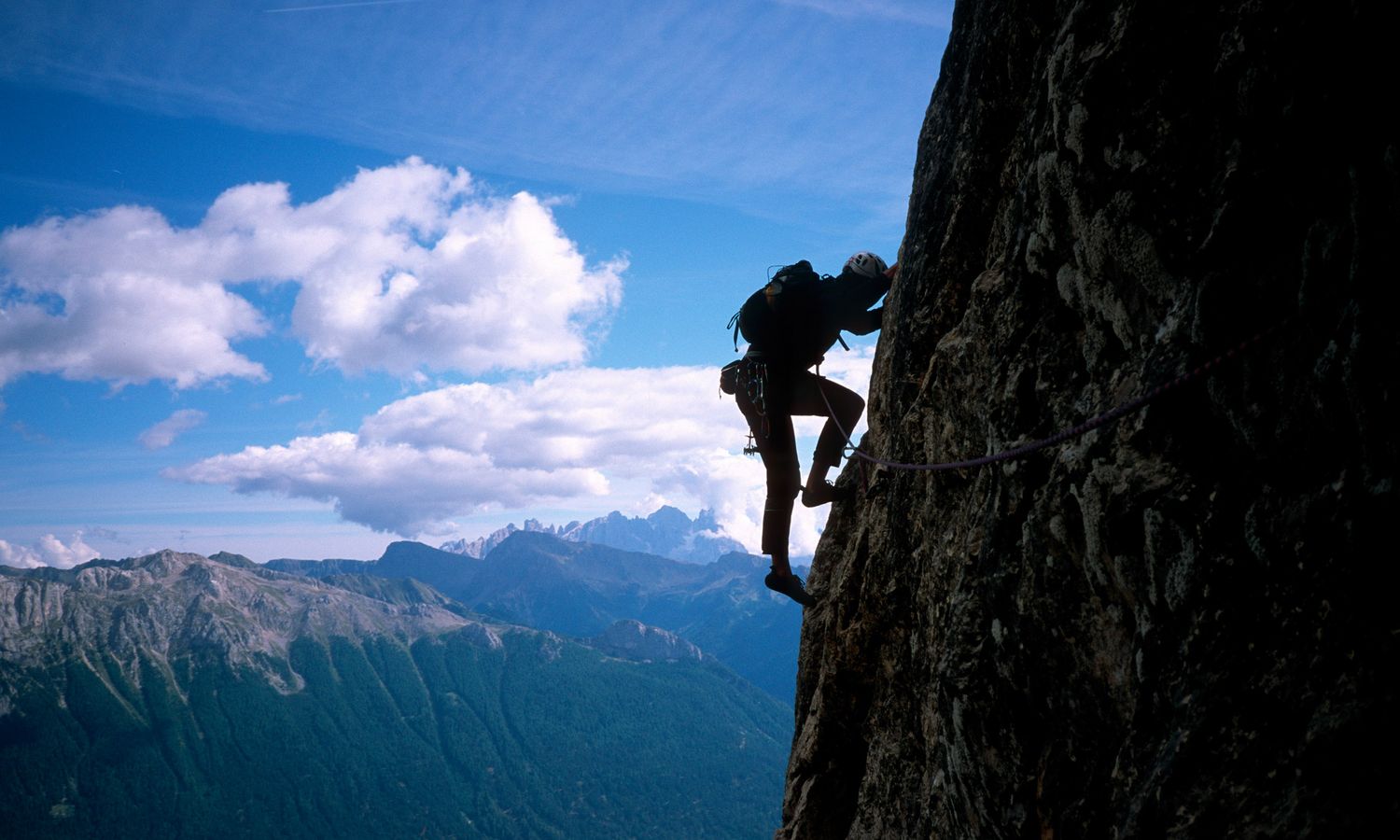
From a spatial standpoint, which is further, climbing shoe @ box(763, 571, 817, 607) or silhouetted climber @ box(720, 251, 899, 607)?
climbing shoe @ box(763, 571, 817, 607)

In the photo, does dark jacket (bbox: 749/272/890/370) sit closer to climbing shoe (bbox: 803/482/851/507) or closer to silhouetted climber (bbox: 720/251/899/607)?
silhouetted climber (bbox: 720/251/899/607)

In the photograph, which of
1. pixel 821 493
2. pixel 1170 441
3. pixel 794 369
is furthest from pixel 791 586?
pixel 1170 441

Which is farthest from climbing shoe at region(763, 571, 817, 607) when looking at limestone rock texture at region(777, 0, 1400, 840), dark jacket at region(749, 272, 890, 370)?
limestone rock texture at region(777, 0, 1400, 840)

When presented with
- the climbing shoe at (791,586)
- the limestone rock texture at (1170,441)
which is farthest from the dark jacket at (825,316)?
the climbing shoe at (791,586)

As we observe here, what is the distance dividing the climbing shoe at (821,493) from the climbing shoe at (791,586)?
3.80 ft

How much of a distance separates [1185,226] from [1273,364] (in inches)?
40.9

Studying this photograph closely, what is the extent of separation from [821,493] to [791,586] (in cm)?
147

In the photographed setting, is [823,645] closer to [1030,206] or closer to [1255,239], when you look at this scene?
[1030,206]

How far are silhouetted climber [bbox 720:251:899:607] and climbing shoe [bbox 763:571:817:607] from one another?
0.8 inches

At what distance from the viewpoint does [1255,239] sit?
13.5 ft

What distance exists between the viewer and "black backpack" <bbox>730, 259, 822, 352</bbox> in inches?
411

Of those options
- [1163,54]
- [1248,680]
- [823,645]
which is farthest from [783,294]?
[1248,680]

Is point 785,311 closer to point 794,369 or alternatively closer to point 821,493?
point 794,369

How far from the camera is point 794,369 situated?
36.1 ft
